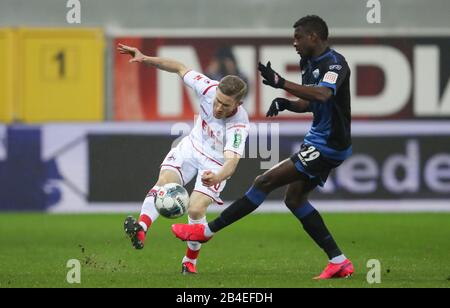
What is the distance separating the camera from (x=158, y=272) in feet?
32.4

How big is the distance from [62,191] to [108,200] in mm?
718

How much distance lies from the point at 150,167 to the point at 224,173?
7932 mm

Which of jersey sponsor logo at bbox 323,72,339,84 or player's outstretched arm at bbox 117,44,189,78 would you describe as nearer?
jersey sponsor logo at bbox 323,72,339,84

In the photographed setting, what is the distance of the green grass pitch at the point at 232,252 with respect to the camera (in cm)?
921

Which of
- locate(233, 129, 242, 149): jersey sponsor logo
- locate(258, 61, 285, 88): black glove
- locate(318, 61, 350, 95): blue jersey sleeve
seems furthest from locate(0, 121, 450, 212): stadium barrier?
locate(258, 61, 285, 88): black glove

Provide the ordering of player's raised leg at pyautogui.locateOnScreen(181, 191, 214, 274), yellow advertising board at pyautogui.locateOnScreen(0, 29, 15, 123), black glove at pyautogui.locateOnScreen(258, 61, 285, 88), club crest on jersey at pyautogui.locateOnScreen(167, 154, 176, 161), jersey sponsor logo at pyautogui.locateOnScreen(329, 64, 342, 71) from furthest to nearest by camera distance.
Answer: yellow advertising board at pyautogui.locateOnScreen(0, 29, 15, 123) → club crest on jersey at pyautogui.locateOnScreen(167, 154, 176, 161) → player's raised leg at pyautogui.locateOnScreen(181, 191, 214, 274) → jersey sponsor logo at pyautogui.locateOnScreen(329, 64, 342, 71) → black glove at pyautogui.locateOnScreen(258, 61, 285, 88)

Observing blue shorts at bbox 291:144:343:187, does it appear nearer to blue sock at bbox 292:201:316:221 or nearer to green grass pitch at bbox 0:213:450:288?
blue sock at bbox 292:201:316:221

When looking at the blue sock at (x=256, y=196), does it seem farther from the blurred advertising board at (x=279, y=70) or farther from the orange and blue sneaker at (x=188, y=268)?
the blurred advertising board at (x=279, y=70)

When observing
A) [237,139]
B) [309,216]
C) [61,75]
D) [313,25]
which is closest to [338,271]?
[309,216]

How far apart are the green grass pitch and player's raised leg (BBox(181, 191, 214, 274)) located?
14 cm

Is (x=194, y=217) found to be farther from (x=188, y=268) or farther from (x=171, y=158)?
(x=171, y=158)

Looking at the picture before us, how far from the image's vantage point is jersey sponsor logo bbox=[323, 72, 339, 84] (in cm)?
903

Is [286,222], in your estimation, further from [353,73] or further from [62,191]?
[353,73]
